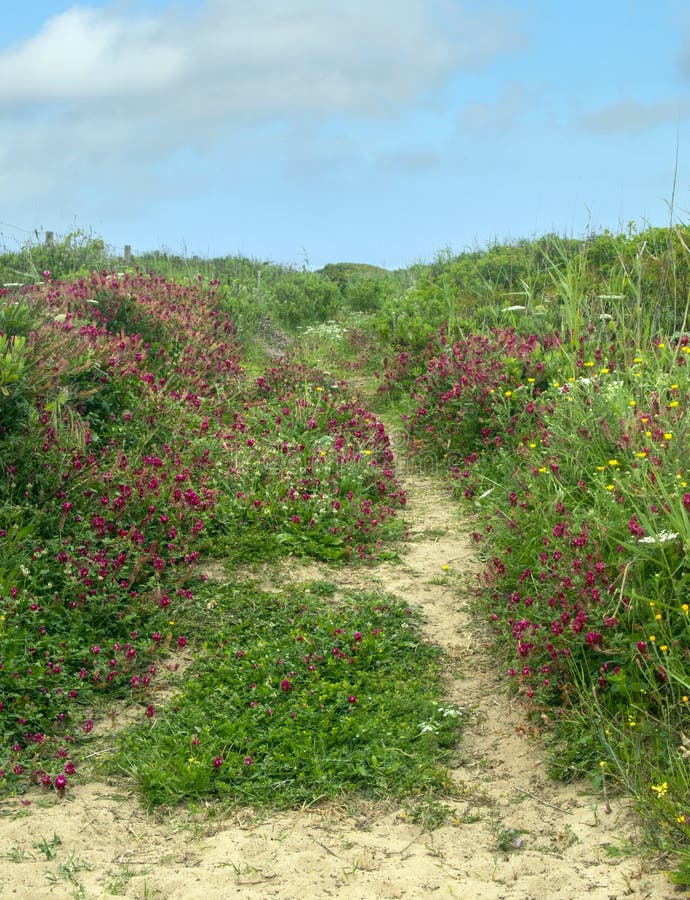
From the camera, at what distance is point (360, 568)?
22.6 ft

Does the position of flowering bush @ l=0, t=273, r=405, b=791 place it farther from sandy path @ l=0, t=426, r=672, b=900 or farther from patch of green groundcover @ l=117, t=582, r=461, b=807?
sandy path @ l=0, t=426, r=672, b=900

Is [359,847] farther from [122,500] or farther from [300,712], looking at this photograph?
[122,500]

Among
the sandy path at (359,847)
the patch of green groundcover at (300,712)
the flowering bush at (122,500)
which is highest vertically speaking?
the flowering bush at (122,500)

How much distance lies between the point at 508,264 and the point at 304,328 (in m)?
4.14

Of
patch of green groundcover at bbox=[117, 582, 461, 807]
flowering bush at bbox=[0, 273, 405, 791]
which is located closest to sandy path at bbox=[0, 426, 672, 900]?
patch of green groundcover at bbox=[117, 582, 461, 807]

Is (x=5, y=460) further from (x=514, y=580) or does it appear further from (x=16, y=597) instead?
(x=514, y=580)

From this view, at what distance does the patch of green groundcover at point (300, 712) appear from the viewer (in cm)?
457

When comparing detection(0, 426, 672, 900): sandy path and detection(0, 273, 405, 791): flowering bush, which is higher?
detection(0, 273, 405, 791): flowering bush

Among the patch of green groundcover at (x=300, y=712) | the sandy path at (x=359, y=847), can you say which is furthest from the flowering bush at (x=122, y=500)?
the sandy path at (x=359, y=847)

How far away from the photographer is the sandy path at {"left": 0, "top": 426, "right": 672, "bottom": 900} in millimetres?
3766

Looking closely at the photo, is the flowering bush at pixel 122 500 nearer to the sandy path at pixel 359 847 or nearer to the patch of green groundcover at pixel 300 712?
the patch of green groundcover at pixel 300 712

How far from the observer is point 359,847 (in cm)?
407

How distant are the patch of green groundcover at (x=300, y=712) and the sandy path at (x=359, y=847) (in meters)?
0.18

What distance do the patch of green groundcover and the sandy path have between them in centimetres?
18
